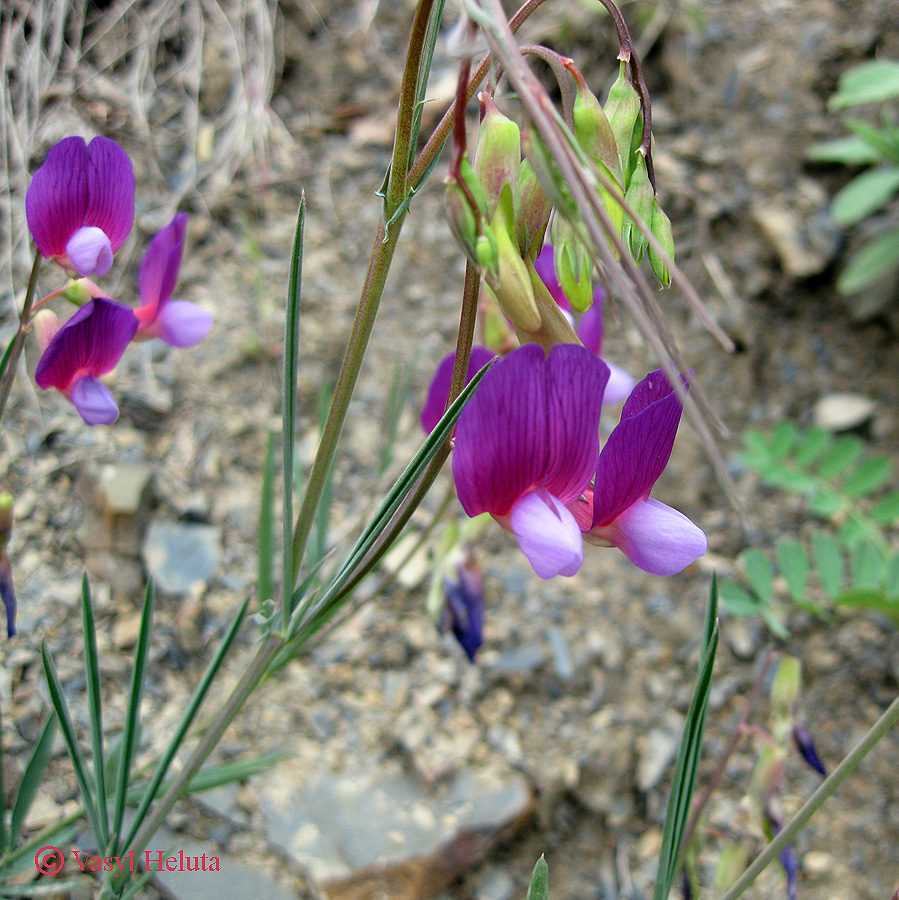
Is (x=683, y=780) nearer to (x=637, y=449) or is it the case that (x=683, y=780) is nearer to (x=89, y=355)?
(x=637, y=449)

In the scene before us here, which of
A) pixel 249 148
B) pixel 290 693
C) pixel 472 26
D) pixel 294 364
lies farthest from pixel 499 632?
pixel 249 148

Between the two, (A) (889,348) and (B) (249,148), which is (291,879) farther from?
(A) (889,348)

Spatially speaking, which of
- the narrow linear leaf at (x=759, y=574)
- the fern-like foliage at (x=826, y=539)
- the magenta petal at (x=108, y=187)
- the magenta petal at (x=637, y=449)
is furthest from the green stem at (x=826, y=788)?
the magenta petal at (x=108, y=187)

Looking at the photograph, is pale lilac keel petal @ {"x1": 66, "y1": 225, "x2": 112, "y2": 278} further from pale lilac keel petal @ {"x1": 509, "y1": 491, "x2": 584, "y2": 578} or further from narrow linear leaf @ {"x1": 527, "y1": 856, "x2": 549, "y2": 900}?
narrow linear leaf @ {"x1": 527, "y1": 856, "x2": 549, "y2": 900}

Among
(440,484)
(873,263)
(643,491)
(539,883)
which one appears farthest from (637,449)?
(873,263)

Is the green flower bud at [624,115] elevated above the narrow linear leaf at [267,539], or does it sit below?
above

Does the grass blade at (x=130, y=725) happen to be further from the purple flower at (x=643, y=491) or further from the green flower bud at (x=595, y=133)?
the green flower bud at (x=595, y=133)
